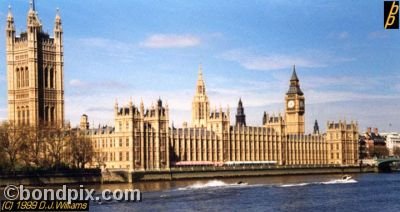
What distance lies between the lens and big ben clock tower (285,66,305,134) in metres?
192

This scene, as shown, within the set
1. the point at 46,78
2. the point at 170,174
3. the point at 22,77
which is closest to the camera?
the point at 170,174

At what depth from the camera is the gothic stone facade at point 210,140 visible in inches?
4783

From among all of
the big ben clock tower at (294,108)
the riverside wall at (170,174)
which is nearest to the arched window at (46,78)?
the riverside wall at (170,174)

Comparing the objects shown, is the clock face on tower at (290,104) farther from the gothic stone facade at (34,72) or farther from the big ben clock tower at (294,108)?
the gothic stone facade at (34,72)

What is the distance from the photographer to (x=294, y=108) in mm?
192250

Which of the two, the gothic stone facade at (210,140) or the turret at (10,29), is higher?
the turret at (10,29)

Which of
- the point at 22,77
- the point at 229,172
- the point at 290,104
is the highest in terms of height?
the point at 22,77

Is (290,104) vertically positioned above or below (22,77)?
below

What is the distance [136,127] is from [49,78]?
24293 millimetres

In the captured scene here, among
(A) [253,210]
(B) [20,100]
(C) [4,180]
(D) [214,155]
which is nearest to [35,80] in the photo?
(B) [20,100]

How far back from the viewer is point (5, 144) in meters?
97.6

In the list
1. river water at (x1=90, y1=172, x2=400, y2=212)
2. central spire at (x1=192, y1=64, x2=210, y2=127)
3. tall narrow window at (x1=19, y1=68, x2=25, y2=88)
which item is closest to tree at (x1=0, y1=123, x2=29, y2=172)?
river water at (x1=90, y1=172, x2=400, y2=212)

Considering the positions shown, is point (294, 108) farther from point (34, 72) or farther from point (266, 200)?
point (266, 200)

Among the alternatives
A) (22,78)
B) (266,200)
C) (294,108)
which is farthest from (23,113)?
(294,108)
